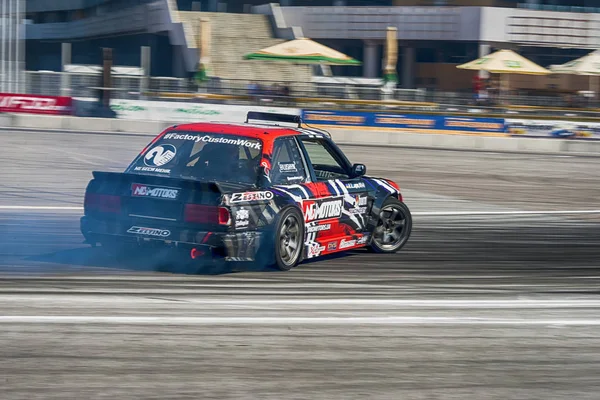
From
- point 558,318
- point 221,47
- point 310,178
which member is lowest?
point 558,318

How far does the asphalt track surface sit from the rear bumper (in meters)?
0.27

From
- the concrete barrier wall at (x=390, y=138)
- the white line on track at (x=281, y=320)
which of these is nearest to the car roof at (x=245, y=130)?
the white line on track at (x=281, y=320)

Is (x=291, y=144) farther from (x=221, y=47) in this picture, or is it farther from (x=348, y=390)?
(x=221, y=47)

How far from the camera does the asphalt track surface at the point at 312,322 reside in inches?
208

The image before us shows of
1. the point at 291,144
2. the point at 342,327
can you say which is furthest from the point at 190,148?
the point at 342,327

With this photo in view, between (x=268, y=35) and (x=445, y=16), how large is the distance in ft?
33.2

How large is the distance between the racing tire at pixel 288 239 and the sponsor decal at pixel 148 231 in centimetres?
99

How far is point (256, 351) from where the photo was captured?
5914 millimetres

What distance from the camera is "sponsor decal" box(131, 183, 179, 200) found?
27.0 ft

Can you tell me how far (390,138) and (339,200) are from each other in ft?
67.4

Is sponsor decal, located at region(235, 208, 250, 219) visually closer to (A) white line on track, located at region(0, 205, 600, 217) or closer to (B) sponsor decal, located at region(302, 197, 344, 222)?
(B) sponsor decal, located at region(302, 197, 344, 222)

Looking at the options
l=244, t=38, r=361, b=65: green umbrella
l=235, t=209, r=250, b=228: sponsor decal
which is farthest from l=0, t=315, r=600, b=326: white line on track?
l=244, t=38, r=361, b=65: green umbrella

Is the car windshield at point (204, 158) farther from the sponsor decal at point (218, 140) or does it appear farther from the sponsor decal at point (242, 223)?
the sponsor decal at point (242, 223)

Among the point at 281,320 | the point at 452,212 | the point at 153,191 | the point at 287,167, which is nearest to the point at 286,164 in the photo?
the point at 287,167
